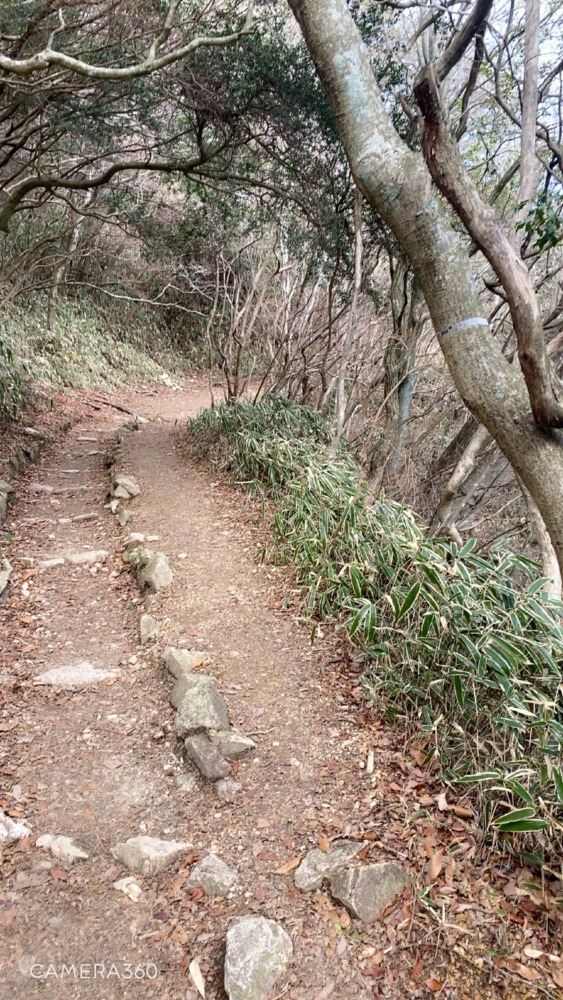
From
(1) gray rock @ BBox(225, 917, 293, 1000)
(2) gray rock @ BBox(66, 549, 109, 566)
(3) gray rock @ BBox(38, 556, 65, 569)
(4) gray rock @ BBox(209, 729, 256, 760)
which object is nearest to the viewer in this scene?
(1) gray rock @ BBox(225, 917, 293, 1000)

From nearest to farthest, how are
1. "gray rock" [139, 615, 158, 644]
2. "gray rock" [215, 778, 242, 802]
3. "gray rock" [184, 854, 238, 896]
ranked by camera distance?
"gray rock" [184, 854, 238, 896] < "gray rock" [215, 778, 242, 802] < "gray rock" [139, 615, 158, 644]

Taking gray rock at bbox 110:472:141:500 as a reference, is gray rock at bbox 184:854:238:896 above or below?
below

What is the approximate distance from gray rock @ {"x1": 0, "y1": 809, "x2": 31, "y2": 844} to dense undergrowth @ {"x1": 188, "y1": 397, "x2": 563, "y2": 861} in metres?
1.73

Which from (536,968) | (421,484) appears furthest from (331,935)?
(421,484)

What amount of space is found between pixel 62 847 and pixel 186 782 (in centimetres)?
57

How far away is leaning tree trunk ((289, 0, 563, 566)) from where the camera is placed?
1777mm

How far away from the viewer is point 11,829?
2.28 metres

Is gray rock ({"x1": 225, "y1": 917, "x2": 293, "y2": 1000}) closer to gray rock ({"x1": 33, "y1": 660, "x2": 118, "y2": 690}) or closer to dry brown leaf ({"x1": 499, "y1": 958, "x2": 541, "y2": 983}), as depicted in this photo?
dry brown leaf ({"x1": 499, "y1": 958, "x2": 541, "y2": 983})

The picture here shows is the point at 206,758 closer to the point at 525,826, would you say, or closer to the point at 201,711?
the point at 201,711

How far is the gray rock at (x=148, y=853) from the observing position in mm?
2154

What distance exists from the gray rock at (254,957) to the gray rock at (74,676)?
1744 mm

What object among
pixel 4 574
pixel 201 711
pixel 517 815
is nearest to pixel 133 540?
pixel 4 574

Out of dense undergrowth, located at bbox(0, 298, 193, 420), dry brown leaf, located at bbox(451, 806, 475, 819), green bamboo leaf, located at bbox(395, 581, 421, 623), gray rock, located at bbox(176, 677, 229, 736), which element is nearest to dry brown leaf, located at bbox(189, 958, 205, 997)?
gray rock, located at bbox(176, 677, 229, 736)

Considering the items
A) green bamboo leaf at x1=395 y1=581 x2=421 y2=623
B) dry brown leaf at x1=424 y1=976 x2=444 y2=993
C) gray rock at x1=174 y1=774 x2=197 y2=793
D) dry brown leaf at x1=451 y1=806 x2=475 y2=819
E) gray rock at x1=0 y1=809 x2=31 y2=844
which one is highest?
green bamboo leaf at x1=395 y1=581 x2=421 y2=623
